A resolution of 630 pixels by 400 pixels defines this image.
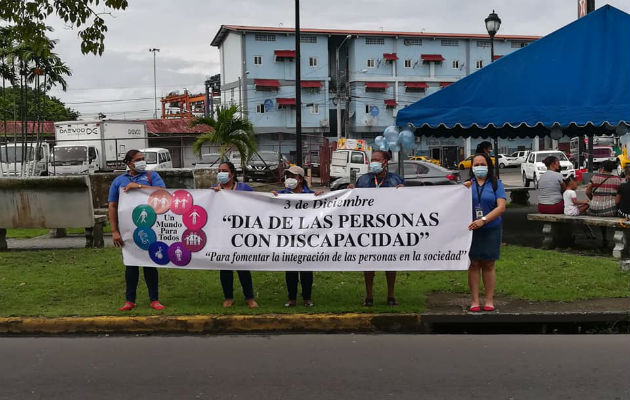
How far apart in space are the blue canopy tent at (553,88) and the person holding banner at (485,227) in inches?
208

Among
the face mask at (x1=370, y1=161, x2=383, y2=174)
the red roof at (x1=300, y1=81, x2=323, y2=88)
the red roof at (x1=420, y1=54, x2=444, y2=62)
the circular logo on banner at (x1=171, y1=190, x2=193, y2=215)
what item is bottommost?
the circular logo on banner at (x1=171, y1=190, x2=193, y2=215)

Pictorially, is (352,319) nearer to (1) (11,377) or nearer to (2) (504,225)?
(1) (11,377)

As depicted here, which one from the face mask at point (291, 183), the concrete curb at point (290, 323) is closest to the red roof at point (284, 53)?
A: the face mask at point (291, 183)

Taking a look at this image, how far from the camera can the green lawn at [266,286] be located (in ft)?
26.3

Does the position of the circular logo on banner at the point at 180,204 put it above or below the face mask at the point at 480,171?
below

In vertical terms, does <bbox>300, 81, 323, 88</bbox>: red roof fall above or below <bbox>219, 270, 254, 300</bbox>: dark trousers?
above

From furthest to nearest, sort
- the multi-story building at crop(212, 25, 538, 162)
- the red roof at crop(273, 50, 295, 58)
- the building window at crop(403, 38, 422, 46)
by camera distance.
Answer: the building window at crop(403, 38, 422, 46)
the multi-story building at crop(212, 25, 538, 162)
the red roof at crop(273, 50, 295, 58)

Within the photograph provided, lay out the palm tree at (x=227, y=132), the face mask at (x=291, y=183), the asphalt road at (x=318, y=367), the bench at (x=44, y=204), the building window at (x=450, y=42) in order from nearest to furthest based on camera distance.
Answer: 1. the asphalt road at (x=318, y=367)
2. the face mask at (x=291, y=183)
3. the bench at (x=44, y=204)
4. the palm tree at (x=227, y=132)
5. the building window at (x=450, y=42)

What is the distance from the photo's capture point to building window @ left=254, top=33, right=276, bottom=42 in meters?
64.1

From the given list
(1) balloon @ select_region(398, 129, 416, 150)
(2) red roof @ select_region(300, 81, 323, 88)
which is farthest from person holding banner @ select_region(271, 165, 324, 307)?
(2) red roof @ select_region(300, 81, 323, 88)

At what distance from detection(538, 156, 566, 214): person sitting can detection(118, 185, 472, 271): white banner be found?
5.11m

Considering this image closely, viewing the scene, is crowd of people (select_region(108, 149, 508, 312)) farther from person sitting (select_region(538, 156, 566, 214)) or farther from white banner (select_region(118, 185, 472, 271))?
person sitting (select_region(538, 156, 566, 214))

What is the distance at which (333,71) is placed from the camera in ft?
222

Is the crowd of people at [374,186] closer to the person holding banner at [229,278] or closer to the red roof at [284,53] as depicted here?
the person holding banner at [229,278]
